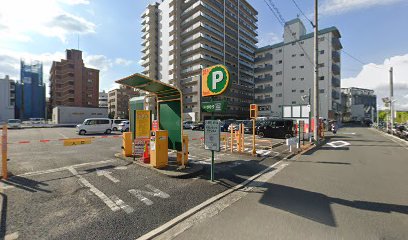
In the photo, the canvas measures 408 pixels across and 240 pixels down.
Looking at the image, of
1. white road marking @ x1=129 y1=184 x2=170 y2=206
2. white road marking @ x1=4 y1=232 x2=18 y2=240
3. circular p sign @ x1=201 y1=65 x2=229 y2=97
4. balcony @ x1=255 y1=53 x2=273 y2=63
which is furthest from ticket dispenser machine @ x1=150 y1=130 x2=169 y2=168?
balcony @ x1=255 y1=53 x2=273 y2=63

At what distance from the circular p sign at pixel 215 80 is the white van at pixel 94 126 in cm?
2076

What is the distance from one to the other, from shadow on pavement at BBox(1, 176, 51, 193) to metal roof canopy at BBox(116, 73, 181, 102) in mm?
4196

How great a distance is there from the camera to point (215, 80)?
19.9 ft

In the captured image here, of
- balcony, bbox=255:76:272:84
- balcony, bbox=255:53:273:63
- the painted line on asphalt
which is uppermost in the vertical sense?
balcony, bbox=255:53:273:63

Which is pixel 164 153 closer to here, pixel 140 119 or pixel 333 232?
pixel 140 119

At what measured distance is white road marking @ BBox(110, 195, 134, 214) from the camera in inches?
165

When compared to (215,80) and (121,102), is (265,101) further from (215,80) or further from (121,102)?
(121,102)

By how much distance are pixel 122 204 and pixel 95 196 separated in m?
0.95

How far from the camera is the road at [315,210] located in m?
3.39

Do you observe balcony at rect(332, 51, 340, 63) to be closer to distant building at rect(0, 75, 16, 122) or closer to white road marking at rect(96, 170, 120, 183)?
white road marking at rect(96, 170, 120, 183)

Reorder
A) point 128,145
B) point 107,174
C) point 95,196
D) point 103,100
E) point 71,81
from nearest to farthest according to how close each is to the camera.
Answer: point 95,196 → point 107,174 → point 128,145 → point 71,81 → point 103,100

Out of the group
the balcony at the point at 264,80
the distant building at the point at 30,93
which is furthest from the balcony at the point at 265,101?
the distant building at the point at 30,93

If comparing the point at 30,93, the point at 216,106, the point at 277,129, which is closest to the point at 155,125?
the point at 216,106

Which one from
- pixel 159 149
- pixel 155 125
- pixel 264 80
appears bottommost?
pixel 159 149
